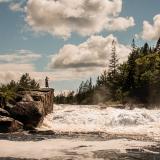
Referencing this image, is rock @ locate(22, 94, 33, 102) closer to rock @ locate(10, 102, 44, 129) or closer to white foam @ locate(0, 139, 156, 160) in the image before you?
rock @ locate(10, 102, 44, 129)

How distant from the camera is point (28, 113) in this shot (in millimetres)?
46594

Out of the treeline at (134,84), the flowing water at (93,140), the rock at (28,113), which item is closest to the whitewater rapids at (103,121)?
the flowing water at (93,140)

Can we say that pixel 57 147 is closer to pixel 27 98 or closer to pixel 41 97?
pixel 27 98

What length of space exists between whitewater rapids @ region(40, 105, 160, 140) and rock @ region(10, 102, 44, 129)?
4.18 feet

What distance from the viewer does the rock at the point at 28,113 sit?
4641cm

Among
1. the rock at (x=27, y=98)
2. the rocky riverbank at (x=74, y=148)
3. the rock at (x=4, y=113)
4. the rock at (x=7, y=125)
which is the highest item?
the rock at (x=27, y=98)

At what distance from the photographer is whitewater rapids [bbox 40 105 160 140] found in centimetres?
4660

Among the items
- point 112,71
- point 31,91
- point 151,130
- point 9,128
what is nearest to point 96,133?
point 151,130

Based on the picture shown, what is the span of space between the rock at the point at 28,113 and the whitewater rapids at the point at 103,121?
50.1 inches

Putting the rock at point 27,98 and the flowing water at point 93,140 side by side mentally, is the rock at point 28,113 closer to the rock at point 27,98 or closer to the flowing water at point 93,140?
the rock at point 27,98

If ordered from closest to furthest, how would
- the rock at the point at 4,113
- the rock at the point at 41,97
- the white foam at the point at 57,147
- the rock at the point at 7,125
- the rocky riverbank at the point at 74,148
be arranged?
1. the rocky riverbank at the point at 74,148
2. the white foam at the point at 57,147
3. the rock at the point at 7,125
4. the rock at the point at 4,113
5. the rock at the point at 41,97

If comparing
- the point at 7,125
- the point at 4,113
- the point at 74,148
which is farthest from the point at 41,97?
the point at 74,148

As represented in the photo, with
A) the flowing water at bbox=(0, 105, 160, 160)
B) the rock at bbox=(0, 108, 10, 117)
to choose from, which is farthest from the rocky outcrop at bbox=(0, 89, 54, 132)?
the flowing water at bbox=(0, 105, 160, 160)

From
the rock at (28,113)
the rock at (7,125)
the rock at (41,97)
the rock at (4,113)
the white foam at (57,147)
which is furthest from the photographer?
the rock at (41,97)
